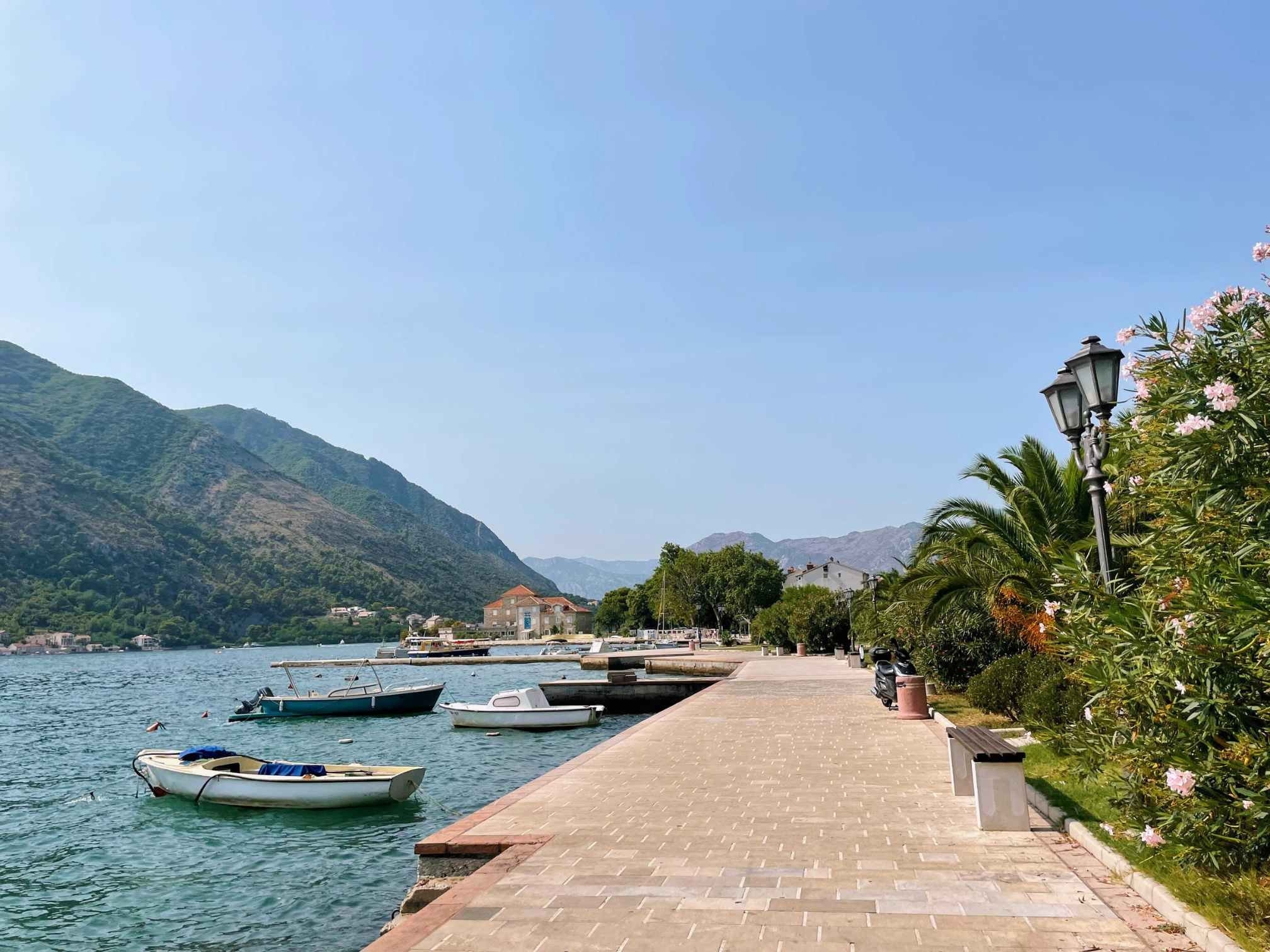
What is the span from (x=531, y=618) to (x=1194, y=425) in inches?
7048

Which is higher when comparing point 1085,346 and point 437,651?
point 1085,346

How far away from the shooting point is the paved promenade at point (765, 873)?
17.6ft

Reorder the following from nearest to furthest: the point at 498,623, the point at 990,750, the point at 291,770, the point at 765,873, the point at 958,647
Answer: the point at 765,873 → the point at 990,750 → the point at 291,770 → the point at 958,647 → the point at 498,623

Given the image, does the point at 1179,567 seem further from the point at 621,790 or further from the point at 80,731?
the point at 80,731

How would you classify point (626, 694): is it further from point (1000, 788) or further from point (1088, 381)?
point (1088, 381)

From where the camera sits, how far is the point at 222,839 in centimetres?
1471

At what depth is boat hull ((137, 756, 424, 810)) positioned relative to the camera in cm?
1533

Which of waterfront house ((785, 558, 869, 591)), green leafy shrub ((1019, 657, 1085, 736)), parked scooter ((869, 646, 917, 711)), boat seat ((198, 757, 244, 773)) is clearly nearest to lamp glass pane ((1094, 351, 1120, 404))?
green leafy shrub ((1019, 657, 1085, 736))

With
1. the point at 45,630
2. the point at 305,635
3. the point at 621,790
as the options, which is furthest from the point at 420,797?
the point at 305,635

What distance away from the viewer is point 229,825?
15.5m

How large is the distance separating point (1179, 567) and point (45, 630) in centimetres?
16031

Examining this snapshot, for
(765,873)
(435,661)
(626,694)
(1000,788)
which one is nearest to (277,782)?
(765,873)

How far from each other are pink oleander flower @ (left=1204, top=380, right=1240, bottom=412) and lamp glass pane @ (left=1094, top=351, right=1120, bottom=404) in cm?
354

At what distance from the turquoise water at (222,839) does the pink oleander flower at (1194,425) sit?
8713mm
